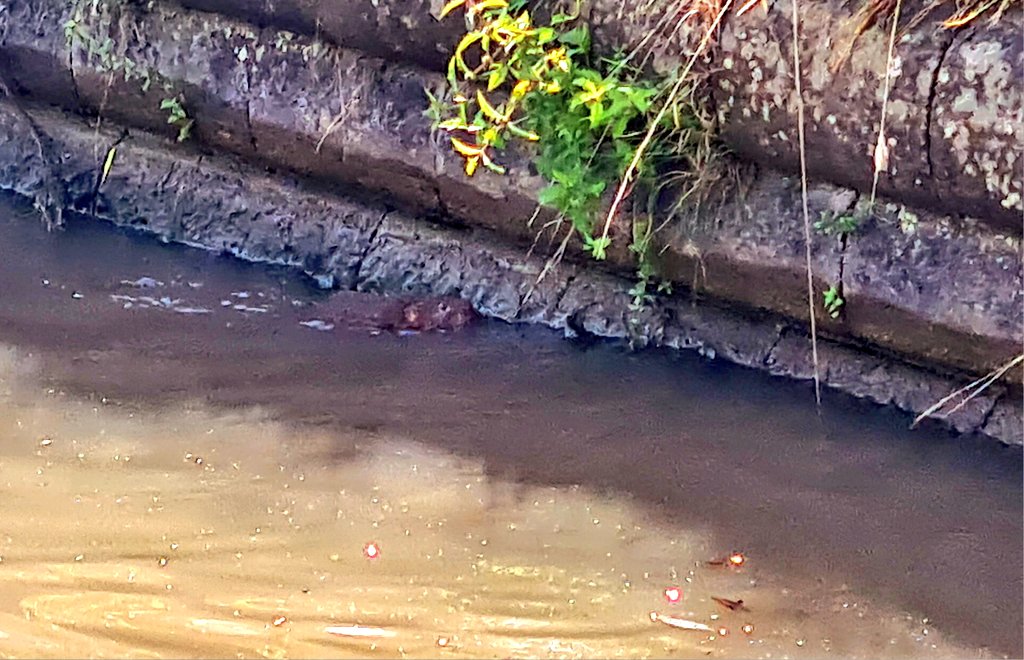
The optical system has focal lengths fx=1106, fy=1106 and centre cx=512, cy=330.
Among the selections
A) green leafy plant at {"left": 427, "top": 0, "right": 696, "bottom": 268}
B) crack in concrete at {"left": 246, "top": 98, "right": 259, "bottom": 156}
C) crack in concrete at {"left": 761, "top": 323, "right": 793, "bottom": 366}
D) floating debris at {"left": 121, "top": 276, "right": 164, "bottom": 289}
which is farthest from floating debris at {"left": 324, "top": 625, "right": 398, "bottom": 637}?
crack in concrete at {"left": 246, "top": 98, "right": 259, "bottom": 156}

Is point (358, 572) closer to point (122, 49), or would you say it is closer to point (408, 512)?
point (408, 512)

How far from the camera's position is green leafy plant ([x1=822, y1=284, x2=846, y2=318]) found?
127 inches

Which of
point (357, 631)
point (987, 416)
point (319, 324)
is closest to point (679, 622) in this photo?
point (357, 631)

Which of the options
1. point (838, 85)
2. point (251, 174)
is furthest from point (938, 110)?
point (251, 174)

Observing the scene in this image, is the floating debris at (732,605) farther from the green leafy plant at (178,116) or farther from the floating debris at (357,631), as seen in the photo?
the green leafy plant at (178,116)

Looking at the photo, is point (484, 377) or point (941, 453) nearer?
point (941, 453)

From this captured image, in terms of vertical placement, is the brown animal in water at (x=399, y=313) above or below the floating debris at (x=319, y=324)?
above

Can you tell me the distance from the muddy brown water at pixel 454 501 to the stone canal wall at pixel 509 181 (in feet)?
0.67

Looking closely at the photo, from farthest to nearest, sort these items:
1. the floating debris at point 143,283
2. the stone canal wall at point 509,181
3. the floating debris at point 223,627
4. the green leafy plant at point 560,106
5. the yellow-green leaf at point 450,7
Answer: the floating debris at point 143,283 → the yellow-green leaf at point 450,7 → the green leafy plant at point 560,106 → the stone canal wall at point 509,181 → the floating debris at point 223,627

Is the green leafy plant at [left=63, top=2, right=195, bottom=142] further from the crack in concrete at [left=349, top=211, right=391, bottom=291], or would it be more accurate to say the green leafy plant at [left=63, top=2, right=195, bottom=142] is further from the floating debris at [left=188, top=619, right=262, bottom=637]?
the floating debris at [left=188, top=619, right=262, bottom=637]

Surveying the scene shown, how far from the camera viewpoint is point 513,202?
372 centimetres

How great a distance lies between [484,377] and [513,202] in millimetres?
644

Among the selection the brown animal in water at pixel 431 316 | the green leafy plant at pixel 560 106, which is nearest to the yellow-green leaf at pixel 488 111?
the green leafy plant at pixel 560 106

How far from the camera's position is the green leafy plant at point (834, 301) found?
3238mm
